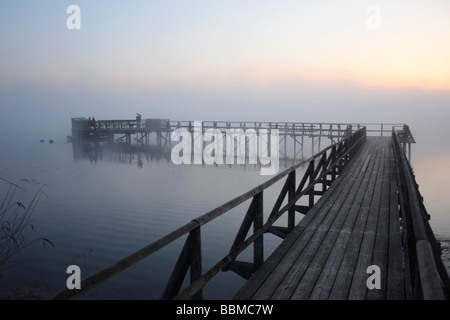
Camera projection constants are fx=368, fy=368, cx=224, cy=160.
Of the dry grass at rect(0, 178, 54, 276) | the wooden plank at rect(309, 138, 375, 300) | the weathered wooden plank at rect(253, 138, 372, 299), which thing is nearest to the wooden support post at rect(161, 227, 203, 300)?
the weathered wooden plank at rect(253, 138, 372, 299)

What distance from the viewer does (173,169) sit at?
92.4 feet

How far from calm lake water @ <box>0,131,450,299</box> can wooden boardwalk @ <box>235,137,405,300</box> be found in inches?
129

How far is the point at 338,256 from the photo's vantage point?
4.60 m

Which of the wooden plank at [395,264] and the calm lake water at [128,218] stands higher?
the wooden plank at [395,264]

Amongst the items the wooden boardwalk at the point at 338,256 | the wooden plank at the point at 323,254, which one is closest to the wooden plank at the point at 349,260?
the wooden boardwalk at the point at 338,256

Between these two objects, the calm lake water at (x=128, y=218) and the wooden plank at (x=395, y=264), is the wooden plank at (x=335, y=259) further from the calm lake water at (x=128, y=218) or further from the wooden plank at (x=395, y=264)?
the calm lake water at (x=128, y=218)

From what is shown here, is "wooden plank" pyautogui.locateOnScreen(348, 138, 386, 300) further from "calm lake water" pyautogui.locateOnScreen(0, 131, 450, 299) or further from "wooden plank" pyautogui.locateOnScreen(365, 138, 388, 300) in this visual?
"calm lake water" pyautogui.locateOnScreen(0, 131, 450, 299)

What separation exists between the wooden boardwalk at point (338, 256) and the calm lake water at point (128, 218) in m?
3.29

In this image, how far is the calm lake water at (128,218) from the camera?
854 cm

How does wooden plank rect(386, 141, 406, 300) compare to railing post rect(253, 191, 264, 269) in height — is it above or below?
below

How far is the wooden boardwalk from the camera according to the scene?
3.61m
